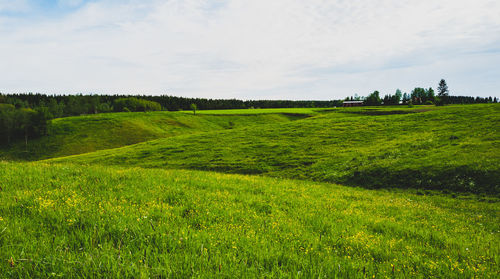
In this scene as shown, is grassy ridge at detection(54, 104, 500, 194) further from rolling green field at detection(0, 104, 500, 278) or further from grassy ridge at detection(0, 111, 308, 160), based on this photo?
grassy ridge at detection(0, 111, 308, 160)

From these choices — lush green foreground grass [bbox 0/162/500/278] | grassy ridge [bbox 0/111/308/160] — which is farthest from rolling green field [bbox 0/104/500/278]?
grassy ridge [bbox 0/111/308/160]

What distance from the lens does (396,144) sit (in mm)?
31141

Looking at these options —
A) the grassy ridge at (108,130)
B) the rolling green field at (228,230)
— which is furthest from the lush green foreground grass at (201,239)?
the grassy ridge at (108,130)

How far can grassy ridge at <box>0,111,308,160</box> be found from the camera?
264ft

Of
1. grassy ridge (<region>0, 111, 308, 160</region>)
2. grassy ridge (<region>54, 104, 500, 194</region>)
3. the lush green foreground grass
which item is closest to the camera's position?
the lush green foreground grass

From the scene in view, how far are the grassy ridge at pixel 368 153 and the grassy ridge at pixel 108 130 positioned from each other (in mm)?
49216

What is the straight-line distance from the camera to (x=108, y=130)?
93.6 metres

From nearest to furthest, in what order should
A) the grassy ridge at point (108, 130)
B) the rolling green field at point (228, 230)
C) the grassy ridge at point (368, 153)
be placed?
the rolling green field at point (228, 230), the grassy ridge at point (368, 153), the grassy ridge at point (108, 130)

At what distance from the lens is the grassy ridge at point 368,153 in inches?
823

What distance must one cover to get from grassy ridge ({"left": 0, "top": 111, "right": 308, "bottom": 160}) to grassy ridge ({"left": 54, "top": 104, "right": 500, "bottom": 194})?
161 feet

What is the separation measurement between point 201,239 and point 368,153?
28488 millimetres

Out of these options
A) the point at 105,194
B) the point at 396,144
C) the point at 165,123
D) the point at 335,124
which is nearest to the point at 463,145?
the point at 396,144

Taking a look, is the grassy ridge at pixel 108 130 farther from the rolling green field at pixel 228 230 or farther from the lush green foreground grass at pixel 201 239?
the lush green foreground grass at pixel 201 239

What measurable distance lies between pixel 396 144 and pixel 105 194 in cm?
3260
